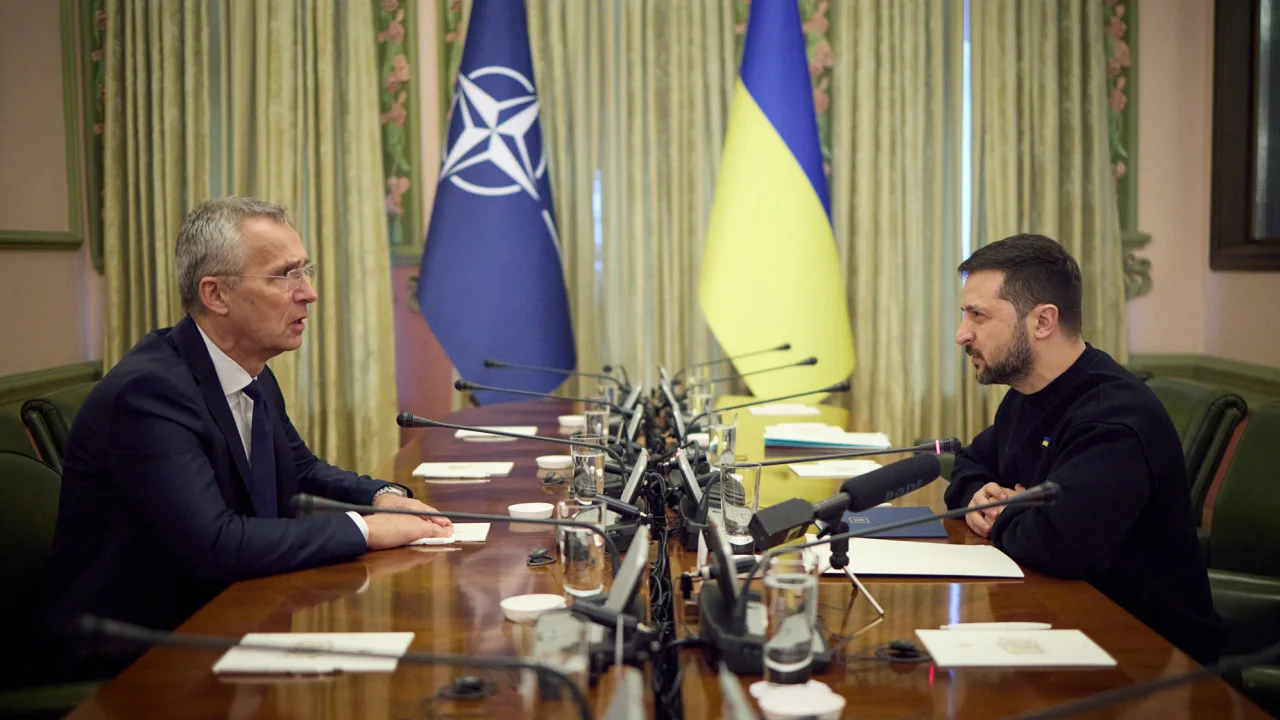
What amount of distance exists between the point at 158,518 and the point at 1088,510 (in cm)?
156

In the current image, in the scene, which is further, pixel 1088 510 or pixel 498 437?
pixel 498 437

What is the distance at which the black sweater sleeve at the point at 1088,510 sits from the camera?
1.82m

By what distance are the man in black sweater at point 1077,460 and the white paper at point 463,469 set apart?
1.13 meters

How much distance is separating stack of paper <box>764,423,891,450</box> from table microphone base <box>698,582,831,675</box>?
1.61m

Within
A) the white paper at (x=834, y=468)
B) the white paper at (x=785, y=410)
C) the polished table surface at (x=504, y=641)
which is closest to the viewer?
the polished table surface at (x=504, y=641)

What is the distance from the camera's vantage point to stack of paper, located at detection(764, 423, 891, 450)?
3.06 metres

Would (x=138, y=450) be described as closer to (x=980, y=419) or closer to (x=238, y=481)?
(x=238, y=481)

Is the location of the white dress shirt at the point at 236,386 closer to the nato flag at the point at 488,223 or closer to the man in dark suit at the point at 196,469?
the man in dark suit at the point at 196,469

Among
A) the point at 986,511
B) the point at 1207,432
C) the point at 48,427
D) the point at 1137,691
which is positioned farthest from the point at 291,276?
the point at 1207,432

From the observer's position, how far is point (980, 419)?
193 inches

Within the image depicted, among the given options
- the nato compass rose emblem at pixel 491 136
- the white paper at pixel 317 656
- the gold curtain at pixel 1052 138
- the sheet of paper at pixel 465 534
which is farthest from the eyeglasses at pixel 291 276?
the gold curtain at pixel 1052 138

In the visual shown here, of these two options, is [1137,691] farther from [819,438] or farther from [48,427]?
[48,427]

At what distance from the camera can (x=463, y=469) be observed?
284 cm

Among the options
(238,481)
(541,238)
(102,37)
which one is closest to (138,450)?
(238,481)
